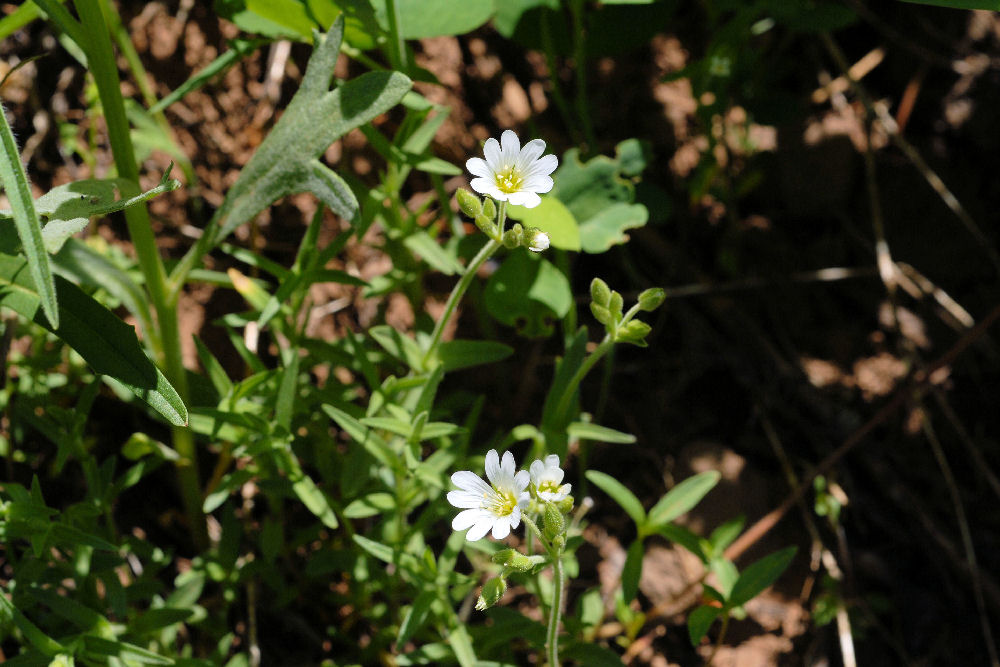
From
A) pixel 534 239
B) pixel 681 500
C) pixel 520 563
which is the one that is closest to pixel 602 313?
pixel 534 239

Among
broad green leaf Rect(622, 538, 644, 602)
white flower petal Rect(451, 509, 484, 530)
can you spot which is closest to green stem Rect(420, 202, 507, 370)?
white flower petal Rect(451, 509, 484, 530)

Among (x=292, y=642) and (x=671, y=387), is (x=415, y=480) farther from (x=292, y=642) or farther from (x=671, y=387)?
(x=671, y=387)

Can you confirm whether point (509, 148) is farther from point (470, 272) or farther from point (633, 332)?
point (633, 332)

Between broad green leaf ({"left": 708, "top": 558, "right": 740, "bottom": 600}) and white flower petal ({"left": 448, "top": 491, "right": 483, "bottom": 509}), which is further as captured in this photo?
broad green leaf ({"left": 708, "top": 558, "right": 740, "bottom": 600})

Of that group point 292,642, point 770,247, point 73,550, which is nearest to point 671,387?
point 770,247

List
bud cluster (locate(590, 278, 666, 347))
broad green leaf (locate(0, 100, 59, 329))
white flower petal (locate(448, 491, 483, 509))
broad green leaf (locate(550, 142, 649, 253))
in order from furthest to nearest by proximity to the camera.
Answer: broad green leaf (locate(550, 142, 649, 253)) < bud cluster (locate(590, 278, 666, 347)) < white flower petal (locate(448, 491, 483, 509)) < broad green leaf (locate(0, 100, 59, 329))

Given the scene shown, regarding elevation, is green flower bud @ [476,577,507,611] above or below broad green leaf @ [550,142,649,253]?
below

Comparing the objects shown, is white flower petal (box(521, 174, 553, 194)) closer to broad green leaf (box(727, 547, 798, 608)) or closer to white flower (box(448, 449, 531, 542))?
white flower (box(448, 449, 531, 542))
